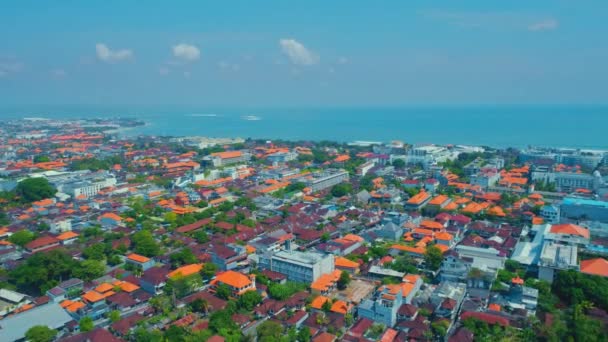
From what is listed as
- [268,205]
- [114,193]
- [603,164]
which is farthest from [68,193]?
[603,164]

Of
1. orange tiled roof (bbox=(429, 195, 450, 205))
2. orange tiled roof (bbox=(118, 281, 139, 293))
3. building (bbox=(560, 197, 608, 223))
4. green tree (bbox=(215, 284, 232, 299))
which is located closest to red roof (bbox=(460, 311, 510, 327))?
green tree (bbox=(215, 284, 232, 299))

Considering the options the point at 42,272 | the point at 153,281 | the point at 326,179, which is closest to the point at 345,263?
the point at 153,281

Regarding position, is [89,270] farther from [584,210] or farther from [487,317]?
[584,210]

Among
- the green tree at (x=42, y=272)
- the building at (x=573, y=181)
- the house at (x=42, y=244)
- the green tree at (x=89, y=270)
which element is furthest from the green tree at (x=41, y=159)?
the building at (x=573, y=181)

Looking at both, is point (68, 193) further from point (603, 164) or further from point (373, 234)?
point (603, 164)

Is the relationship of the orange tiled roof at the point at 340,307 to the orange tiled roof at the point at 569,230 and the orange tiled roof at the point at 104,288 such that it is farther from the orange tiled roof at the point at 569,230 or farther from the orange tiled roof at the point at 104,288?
the orange tiled roof at the point at 569,230

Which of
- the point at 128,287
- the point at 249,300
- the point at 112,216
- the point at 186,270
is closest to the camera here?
the point at 249,300
